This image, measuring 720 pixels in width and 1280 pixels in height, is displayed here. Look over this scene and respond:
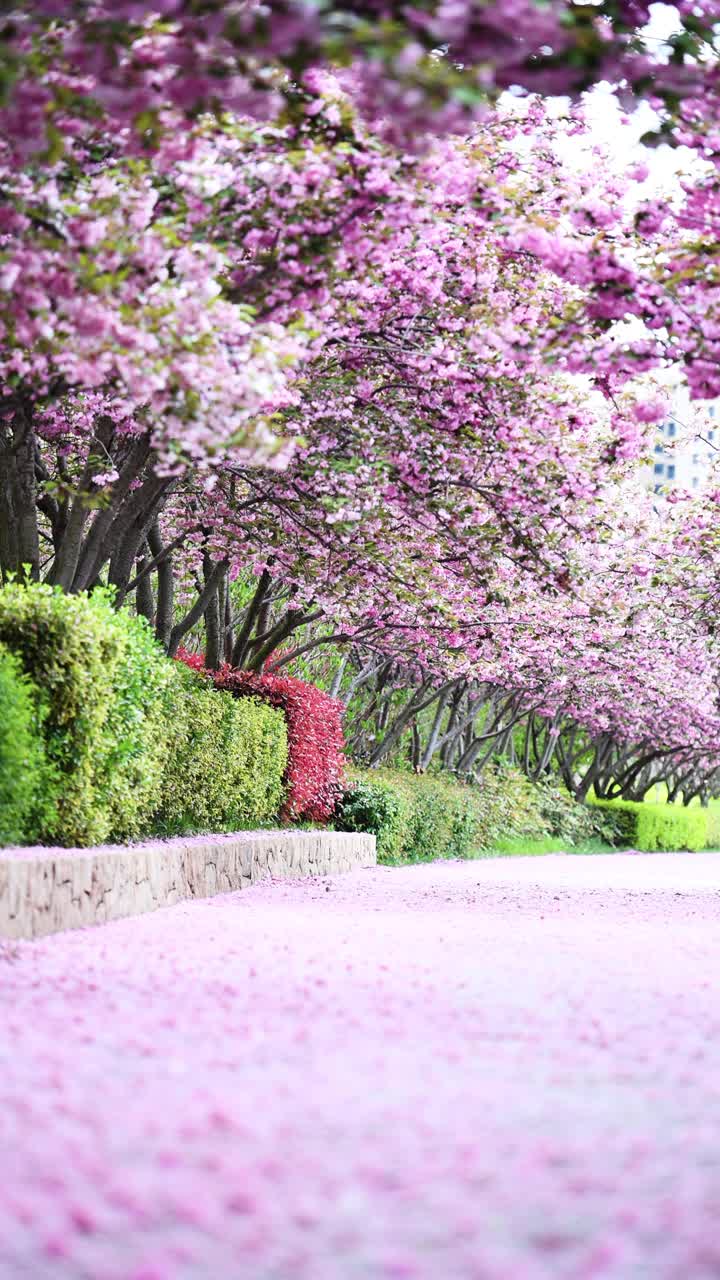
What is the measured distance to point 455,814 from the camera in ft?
96.2

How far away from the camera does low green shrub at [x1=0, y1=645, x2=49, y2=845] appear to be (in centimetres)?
952

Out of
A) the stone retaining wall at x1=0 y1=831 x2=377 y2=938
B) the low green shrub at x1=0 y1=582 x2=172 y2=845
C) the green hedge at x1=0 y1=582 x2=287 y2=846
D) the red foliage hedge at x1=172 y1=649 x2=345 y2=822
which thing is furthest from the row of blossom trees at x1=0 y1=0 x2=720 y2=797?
the stone retaining wall at x1=0 y1=831 x2=377 y2=938

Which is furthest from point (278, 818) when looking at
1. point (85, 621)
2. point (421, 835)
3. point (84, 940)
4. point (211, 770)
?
point (84, 940)

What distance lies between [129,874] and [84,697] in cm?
131

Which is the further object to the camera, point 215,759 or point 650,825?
point 650,825

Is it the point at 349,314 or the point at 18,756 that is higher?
the point at 349,314

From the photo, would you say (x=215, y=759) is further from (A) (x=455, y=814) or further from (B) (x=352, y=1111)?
(A) (x=455, y=814)

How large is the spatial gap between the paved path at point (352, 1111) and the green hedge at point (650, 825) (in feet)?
110

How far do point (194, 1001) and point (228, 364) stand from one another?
2.93 m

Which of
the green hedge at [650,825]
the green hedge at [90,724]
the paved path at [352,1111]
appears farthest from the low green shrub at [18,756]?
the green hedge at [650,825]

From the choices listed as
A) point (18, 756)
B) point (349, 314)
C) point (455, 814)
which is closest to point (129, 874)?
point (18, 756)

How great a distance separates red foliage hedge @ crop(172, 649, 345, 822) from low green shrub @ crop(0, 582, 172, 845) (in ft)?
21.5

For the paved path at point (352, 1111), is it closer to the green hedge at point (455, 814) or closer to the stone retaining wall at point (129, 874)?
the stone retaining wall at point (129, 874)

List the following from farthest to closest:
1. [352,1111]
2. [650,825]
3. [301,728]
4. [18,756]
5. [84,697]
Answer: [650,825], [301,728], [84,697], [18,756], [352,1111]
